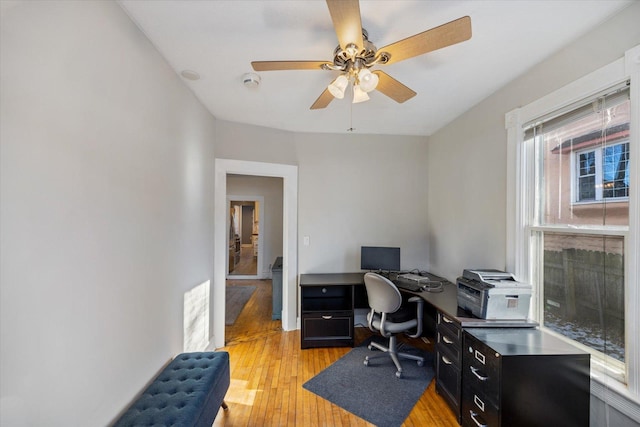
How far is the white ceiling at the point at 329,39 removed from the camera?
4.52 ft

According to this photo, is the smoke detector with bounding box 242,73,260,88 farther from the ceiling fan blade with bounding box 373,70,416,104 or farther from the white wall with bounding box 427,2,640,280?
the white wall with bounding box 427,2,640,280

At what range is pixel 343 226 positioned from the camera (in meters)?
3.59

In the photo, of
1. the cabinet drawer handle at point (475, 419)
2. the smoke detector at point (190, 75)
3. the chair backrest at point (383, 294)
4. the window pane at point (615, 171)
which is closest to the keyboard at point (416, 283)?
the chair backrest at point (383, 294)

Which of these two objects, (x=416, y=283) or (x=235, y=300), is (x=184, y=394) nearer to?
(x=416, y=283)

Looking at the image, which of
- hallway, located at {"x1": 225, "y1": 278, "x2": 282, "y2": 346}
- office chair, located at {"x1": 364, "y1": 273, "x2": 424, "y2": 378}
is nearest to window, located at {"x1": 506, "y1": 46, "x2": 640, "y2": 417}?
office chair, located at {"x1": 364, "y1": 273, "x2": 424, "y2": 378}

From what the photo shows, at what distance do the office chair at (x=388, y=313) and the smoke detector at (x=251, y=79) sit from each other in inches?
78.9

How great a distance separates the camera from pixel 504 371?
1.47m

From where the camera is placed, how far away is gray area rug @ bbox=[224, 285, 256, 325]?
12.9ft

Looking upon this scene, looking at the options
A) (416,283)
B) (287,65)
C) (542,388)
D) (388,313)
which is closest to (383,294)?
(388,313)

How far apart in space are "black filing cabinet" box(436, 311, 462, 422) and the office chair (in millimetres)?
321

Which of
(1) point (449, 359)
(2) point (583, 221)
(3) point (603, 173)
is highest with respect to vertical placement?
(3) point (603, 173)

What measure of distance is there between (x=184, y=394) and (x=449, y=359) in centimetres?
189

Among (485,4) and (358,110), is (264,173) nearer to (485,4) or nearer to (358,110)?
(358,110)

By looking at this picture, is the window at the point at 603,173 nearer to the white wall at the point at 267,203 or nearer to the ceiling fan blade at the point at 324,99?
the ceiling fan blade at the point at 324,99
